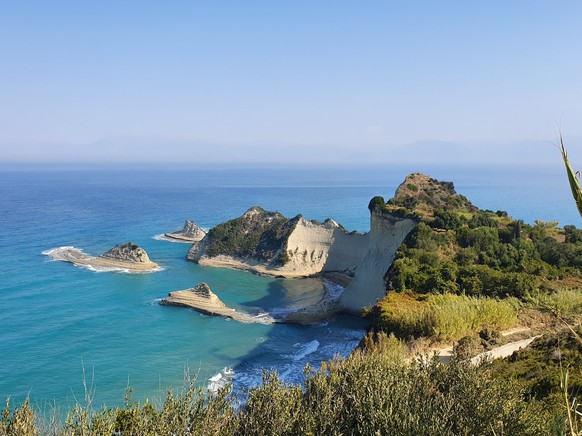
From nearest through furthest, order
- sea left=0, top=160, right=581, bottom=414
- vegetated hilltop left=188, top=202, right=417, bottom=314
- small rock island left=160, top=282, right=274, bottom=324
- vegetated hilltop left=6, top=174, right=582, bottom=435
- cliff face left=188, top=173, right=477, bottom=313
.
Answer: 1. vegetated hilltop left=6, top=174, right=582, bottom=435
2. sea left=0, top=160, right=581, bottom=414
3. small rock island left=160, top=282, right=274, bottom=324
4. cliff face left=188, top=173, right=477, bottom=313
5. vegetated hilltop left=188, top=202, right=417, bottom=314

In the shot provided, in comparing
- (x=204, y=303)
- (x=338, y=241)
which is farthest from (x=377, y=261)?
(x=204, y=303)

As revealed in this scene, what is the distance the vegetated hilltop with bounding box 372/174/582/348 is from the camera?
19.5 metres

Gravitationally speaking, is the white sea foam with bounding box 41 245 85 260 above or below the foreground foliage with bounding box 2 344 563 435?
below

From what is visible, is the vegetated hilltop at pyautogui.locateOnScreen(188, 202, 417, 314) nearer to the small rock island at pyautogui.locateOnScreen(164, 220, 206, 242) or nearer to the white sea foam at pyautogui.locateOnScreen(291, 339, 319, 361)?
the small rock island at pyautogui.locateOnScreen(164, 220, 206, 242)

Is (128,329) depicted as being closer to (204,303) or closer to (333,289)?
(204,303)

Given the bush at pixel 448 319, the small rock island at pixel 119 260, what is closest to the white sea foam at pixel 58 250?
the small rock island at pixel 119 260

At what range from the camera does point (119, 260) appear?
5522cm

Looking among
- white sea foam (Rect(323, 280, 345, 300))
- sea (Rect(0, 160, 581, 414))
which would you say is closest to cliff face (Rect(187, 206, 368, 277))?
sea (Rect(0, 160, 581, 414))

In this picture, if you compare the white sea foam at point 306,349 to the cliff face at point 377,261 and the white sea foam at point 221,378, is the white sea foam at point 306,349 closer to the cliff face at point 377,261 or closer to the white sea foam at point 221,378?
the white sea foam at point 221,378

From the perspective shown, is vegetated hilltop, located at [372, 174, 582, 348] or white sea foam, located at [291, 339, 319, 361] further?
white sea foam, located at [291, 339, 319, 361]

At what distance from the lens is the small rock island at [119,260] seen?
54344mm

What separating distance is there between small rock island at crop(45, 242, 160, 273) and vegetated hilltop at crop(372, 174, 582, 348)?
29549 mm

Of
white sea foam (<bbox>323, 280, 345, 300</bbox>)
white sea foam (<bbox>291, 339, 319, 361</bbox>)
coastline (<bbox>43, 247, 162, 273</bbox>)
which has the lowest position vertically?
white sea foam (<bbox>291, 339, 319, 361</bbox>)

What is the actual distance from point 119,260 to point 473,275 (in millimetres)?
41671
